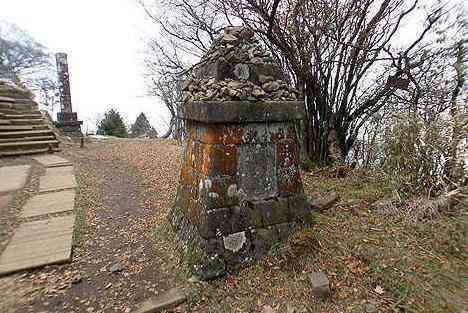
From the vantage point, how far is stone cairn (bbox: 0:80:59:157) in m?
7.54

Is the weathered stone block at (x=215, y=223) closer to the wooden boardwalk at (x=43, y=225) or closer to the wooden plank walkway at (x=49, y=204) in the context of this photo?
the wooden boardwalk at (x=43, y=225)

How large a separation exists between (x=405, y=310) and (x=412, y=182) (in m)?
1.90

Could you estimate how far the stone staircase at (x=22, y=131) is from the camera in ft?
24.6

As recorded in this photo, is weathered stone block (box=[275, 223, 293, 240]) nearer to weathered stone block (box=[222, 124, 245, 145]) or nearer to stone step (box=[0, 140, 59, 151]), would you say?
weathered stone block (box=[222, 124, 245, 145])

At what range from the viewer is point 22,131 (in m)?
8.20

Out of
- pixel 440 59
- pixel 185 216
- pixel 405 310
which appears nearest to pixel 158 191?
pixel 185 216

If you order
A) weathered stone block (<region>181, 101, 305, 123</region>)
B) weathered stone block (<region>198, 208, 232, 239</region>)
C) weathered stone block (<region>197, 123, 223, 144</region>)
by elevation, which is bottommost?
weathered stone block (<region>198, 208, 232, 239</region>)

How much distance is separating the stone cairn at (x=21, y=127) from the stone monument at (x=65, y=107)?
1.17 metres

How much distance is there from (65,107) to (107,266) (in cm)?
1118

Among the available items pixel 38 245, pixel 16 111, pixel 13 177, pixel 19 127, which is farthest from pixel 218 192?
pixel 16 111

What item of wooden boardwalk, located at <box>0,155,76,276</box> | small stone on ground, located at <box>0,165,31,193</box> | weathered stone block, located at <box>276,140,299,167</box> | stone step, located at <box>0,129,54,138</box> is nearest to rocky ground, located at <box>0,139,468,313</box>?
wooden boardwalk, located at <box>0,155,76,276</box>

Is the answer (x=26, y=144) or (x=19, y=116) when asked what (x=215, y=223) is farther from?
(x=19, y=116)

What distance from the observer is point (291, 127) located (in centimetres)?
285

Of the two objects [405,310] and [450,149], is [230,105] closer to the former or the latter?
[405,310]
